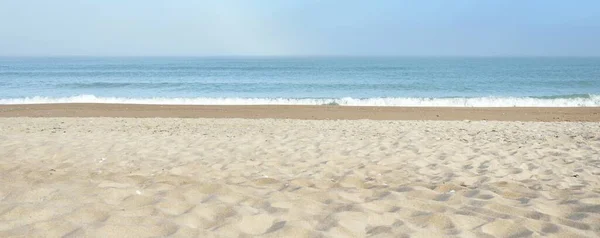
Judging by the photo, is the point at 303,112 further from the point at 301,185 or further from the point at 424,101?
the point at 301,185

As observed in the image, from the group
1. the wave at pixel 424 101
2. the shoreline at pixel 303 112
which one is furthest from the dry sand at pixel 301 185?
the wave at pixel 424 101

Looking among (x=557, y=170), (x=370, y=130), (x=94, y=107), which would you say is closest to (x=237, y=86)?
(x=94, y=107)

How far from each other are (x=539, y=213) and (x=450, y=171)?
2092 mm

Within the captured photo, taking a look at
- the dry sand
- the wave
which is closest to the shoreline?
the wave

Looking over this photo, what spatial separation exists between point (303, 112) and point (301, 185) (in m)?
12.5

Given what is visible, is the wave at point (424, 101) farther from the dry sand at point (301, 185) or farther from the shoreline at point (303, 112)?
the dry sand at point (301, 185)

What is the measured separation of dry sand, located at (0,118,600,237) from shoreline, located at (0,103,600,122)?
6380 millimetres

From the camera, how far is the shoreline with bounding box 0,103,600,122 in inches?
627

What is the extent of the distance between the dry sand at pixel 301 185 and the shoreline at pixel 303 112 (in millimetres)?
6380

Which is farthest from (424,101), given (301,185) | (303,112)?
(301,185)

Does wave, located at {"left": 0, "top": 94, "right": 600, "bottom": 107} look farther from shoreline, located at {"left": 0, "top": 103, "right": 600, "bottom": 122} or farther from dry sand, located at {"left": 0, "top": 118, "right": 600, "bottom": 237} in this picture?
dry sand, located at {"left": 0, "top": 118, "right": 600, "bottom": 237}

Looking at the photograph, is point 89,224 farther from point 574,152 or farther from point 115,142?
point 574,152

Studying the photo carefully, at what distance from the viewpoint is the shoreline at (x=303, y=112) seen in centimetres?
1592

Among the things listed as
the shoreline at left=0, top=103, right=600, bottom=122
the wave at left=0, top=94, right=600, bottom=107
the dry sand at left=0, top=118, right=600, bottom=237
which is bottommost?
the wave at left=0, top=94, right=600, bottom=107
